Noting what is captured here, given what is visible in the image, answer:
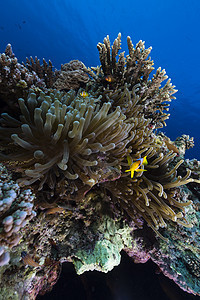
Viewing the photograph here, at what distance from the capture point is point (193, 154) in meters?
49.4

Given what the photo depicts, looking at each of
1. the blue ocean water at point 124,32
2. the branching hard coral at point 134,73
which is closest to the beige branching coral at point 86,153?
the branching hard coral at point 134,73

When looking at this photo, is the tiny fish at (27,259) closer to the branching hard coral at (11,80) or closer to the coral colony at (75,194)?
the coral colony at (75,194)

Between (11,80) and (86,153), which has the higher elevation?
(11,80)

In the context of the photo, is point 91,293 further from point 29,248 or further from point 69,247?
point 29,248

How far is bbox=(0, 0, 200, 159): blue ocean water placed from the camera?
3325cm

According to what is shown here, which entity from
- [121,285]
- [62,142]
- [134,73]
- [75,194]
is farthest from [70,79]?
[121,285]

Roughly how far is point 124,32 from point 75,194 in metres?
59.3

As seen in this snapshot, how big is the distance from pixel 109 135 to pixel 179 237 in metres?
1.89

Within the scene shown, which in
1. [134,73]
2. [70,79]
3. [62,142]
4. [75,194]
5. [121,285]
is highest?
[134,73]

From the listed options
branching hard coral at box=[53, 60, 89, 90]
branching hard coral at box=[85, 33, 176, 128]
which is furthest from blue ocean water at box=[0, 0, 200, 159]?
branching hard coral at box=[53, 60, 89, 90]

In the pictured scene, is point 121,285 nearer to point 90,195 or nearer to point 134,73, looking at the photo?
point 90,195

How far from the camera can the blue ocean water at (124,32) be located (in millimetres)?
33250

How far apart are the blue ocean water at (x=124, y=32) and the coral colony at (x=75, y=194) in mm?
37408

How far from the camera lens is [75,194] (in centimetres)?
165
